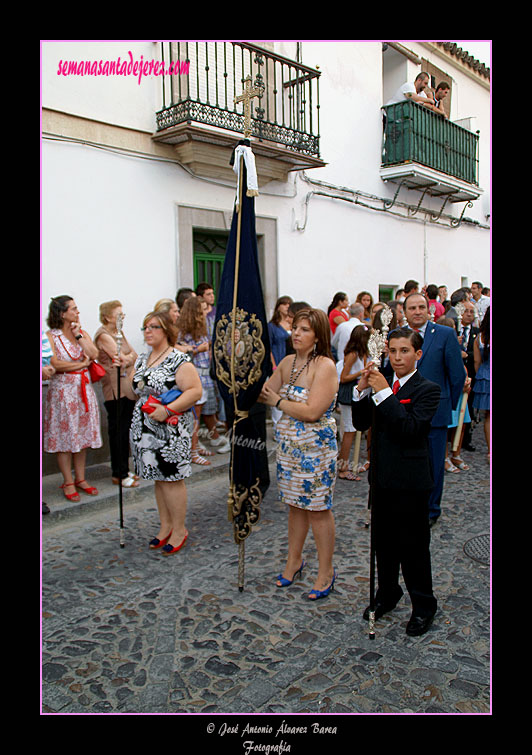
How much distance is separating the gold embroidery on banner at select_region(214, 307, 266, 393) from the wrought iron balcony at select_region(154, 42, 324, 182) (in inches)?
141

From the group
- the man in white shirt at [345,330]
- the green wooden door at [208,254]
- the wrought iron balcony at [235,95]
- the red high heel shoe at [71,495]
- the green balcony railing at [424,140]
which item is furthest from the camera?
the green balcony railing at [424,140]

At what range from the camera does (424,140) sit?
12.8 metres

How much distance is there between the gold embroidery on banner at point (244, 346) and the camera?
374cm

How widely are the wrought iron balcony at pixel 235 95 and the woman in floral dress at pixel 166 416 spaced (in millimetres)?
3196

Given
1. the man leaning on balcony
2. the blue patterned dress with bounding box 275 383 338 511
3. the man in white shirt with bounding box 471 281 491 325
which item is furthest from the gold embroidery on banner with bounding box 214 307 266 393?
the man leaning on balcony

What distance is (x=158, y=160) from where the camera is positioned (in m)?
7.88

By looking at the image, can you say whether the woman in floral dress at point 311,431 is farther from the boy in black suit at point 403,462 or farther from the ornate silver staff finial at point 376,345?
the ornate silver staff finial at point 376,345

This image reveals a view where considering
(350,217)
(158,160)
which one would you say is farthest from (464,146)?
(158,160)

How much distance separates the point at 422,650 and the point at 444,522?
83.4 inches

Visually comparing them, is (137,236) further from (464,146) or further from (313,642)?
(464,146)

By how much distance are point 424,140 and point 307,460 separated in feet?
36.6

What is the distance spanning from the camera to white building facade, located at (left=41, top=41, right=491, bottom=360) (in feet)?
22.9

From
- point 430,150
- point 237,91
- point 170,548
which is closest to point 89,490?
point 170,548

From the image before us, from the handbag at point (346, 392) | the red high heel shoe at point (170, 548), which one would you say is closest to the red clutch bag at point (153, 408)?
the red high heel shoe at point (170, 548)
